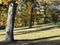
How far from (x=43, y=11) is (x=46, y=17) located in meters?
1.13

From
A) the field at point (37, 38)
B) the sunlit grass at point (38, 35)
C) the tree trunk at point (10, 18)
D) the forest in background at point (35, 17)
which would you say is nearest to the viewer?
the field at point (37, 38)

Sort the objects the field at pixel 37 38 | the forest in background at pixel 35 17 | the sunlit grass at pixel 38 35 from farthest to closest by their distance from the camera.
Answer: the forest in background at pixel 35 17 → the sunlit grass at pixel 38 35 → the field at pixel 37 38

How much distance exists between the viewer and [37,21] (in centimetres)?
3719

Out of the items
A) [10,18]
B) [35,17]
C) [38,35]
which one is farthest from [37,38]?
[35,17]

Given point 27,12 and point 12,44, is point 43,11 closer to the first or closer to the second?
A: point 27,12

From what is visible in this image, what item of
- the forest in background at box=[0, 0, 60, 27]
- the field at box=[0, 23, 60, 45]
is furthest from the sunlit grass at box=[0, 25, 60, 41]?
the forest in background at box=[0, 0, 60, 27]

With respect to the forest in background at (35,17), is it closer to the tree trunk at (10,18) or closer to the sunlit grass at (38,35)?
the sunlit grass at (38,35)

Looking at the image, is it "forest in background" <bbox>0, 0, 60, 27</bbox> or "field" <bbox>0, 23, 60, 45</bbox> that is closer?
"field" <bbox>0, 23, 60, 45</bbox>

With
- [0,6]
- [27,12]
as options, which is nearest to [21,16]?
[27,12]

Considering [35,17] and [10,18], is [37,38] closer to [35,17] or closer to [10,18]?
[10,18]

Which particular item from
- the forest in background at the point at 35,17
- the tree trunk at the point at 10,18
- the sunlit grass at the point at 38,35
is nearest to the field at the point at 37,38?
the sunlit grass at the point at 38,35

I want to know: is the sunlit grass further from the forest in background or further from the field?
the forest in background

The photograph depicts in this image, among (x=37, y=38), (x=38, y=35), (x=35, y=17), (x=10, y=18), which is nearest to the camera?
(x=10, y=18)

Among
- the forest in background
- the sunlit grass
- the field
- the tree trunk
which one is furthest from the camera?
the forest in background
